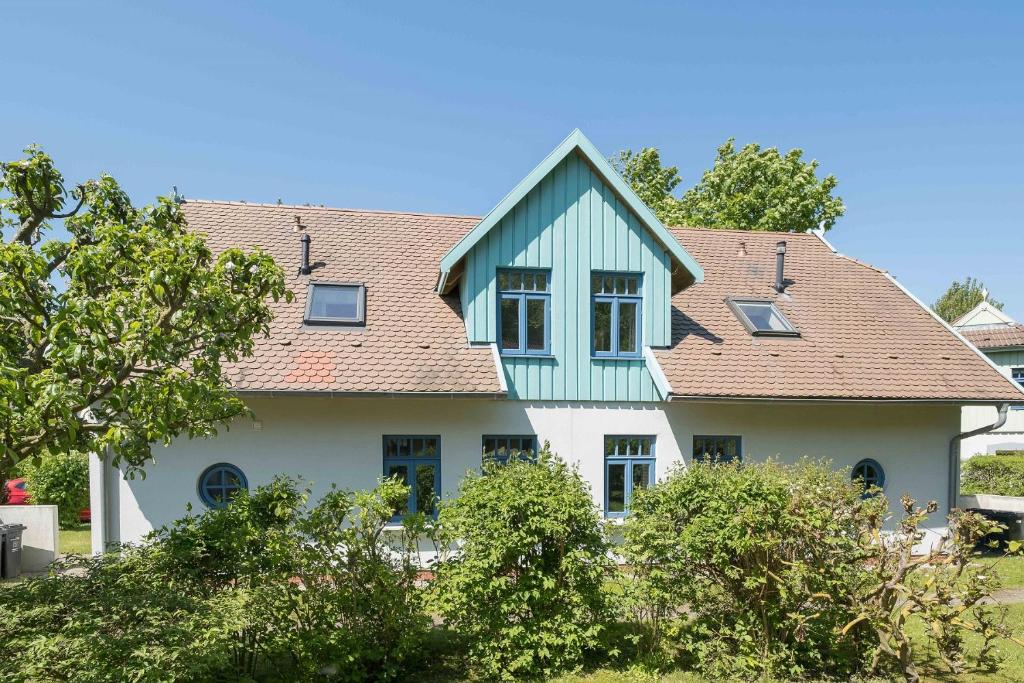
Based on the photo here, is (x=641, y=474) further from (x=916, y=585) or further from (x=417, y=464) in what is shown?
(x=916, y=585)

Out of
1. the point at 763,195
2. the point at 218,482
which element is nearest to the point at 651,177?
the point at 763,195

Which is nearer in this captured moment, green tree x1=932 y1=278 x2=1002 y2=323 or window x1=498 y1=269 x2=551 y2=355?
window x1=498 y1=269 x2=551 y2=355

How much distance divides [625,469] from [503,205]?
211 inches

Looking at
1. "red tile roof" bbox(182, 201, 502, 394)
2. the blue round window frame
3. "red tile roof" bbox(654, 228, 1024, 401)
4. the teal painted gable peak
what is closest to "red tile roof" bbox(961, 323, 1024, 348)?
"red tile roof" bbox(654, 228, 1024, 401)

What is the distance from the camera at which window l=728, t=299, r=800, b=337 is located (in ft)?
45.1

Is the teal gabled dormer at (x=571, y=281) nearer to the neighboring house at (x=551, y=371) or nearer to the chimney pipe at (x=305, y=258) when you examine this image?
the neighboring house at (x=551, y=371)

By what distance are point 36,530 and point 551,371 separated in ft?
35.4

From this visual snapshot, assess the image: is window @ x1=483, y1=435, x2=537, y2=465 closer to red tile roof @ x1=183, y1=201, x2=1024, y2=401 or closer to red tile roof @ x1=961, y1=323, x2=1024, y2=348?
red tile roof @ x1=183, y1=201, x2=1024, y2=401

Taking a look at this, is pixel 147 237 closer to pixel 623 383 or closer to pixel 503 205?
pixel 503 205

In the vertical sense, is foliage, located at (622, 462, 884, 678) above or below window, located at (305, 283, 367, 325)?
below

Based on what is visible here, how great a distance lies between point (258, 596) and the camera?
646 centimetres

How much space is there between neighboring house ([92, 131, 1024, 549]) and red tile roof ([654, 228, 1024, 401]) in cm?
5

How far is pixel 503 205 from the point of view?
12055mm

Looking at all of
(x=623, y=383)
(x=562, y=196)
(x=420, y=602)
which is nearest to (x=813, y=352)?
(x=623, y=383)
